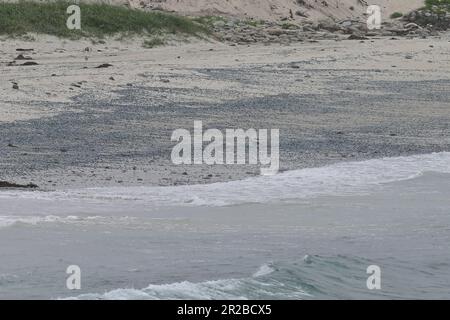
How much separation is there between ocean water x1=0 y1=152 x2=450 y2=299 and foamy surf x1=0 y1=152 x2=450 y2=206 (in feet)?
0.08

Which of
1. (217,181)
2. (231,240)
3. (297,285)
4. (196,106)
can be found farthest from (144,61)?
(297,285)

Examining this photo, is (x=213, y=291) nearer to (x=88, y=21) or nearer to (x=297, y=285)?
(x=297, y=285)

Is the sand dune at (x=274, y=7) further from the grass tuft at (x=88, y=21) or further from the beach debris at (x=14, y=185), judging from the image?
the beach debris at (x=14, y=185)

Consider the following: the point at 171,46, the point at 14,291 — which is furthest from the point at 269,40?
the point at 14,291

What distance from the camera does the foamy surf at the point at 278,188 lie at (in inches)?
495

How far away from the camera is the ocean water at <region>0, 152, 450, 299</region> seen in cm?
967

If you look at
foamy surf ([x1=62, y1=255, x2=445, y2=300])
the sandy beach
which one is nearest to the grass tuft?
the sandy beach

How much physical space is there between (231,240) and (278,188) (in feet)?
8.59

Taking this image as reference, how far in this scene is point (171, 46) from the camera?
31969 mm

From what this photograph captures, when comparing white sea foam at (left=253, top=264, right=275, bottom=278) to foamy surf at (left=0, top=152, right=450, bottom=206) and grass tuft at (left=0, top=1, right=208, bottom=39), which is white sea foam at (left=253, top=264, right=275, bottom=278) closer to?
foamy surf at (left=0, top=152, right=450, bottom=206)

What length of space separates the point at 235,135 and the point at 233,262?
7.16m

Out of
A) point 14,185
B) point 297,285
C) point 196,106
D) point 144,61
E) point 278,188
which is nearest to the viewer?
point 297,285

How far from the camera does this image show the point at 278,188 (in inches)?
540
